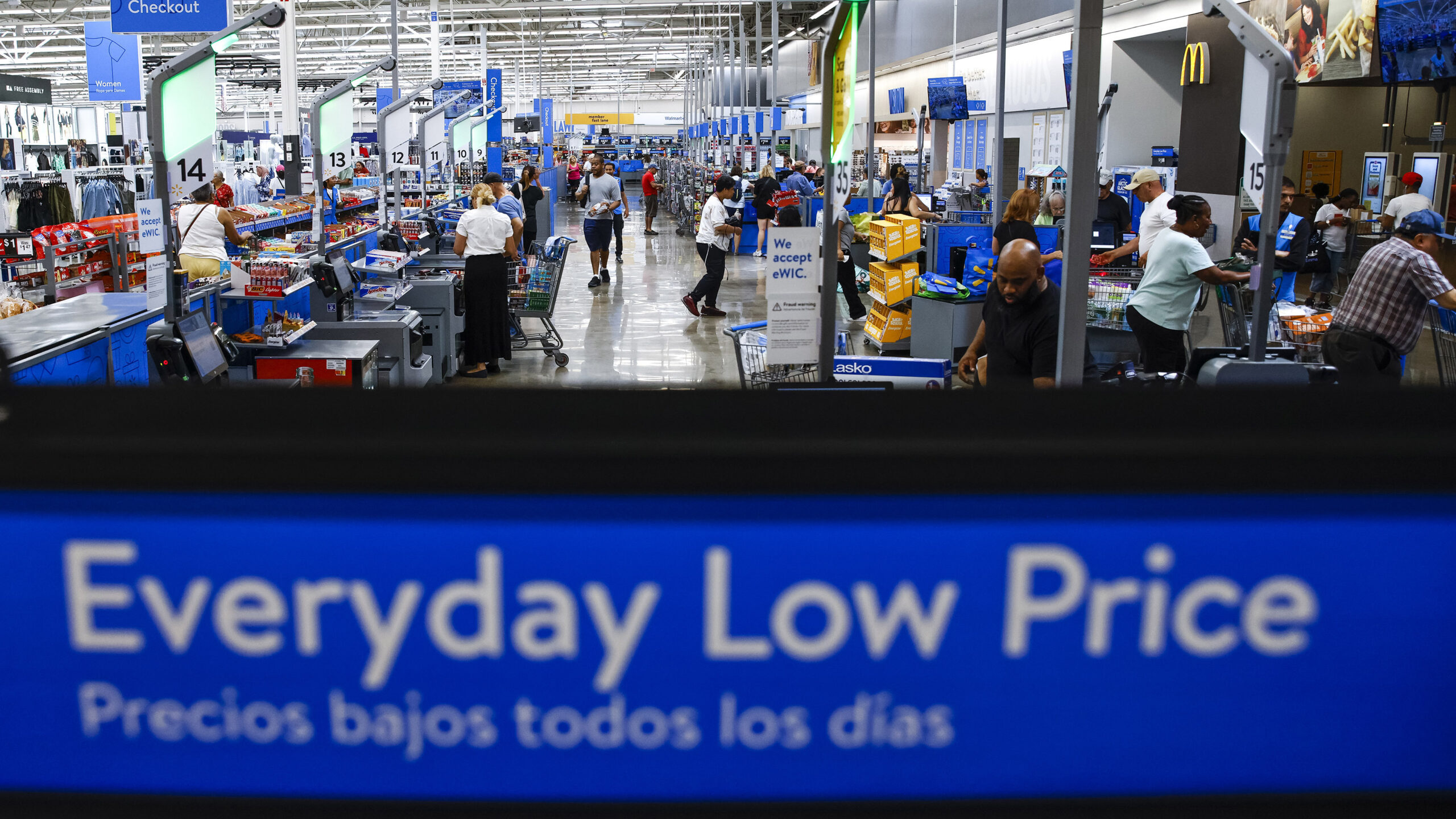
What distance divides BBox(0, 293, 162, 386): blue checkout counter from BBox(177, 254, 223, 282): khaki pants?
126cm

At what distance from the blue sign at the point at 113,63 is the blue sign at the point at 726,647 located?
21758 millimetres

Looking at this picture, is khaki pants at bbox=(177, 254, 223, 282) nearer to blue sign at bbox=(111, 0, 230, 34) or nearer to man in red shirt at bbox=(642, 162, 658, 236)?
blue sign at bbox=(111, 0, 230, 34)

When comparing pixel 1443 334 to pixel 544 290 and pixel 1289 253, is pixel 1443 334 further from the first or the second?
pixel 544 290

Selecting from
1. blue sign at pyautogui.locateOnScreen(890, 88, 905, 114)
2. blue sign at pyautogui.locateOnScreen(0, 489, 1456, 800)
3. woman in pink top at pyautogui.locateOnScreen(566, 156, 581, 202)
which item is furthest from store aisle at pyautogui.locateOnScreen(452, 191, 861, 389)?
woman in pink top at pyautogui.locateOnScreen(566, 156, 581, 202)

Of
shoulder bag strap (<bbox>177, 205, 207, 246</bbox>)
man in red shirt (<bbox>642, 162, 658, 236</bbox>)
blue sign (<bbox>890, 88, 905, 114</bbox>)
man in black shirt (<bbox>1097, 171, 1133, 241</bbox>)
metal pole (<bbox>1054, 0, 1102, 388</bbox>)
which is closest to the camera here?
metal pole (<bbox>1054, 0, 1102, 388</bbox>)

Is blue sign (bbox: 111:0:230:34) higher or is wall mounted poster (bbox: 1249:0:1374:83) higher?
wall mounted poster (bbox: 1249:0:1374:83)

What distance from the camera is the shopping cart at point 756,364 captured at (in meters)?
5.34

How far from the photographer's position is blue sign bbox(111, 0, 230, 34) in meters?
9.45

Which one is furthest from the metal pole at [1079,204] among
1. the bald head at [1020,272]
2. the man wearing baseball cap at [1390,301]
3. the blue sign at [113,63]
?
the blue sign at [113,63]

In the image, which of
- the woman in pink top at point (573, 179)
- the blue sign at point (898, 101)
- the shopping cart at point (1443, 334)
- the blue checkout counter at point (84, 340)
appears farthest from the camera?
the woman in pink top at point (573, 179)

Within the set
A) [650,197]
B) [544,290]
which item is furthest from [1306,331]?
[650,197]

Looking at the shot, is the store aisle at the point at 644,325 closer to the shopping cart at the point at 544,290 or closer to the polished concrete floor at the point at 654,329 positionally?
the polished concrete floor at the point at 654,329

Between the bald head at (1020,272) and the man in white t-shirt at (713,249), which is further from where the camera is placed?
the man in white t-shirt at (713,249)

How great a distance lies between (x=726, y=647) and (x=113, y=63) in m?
22.7
